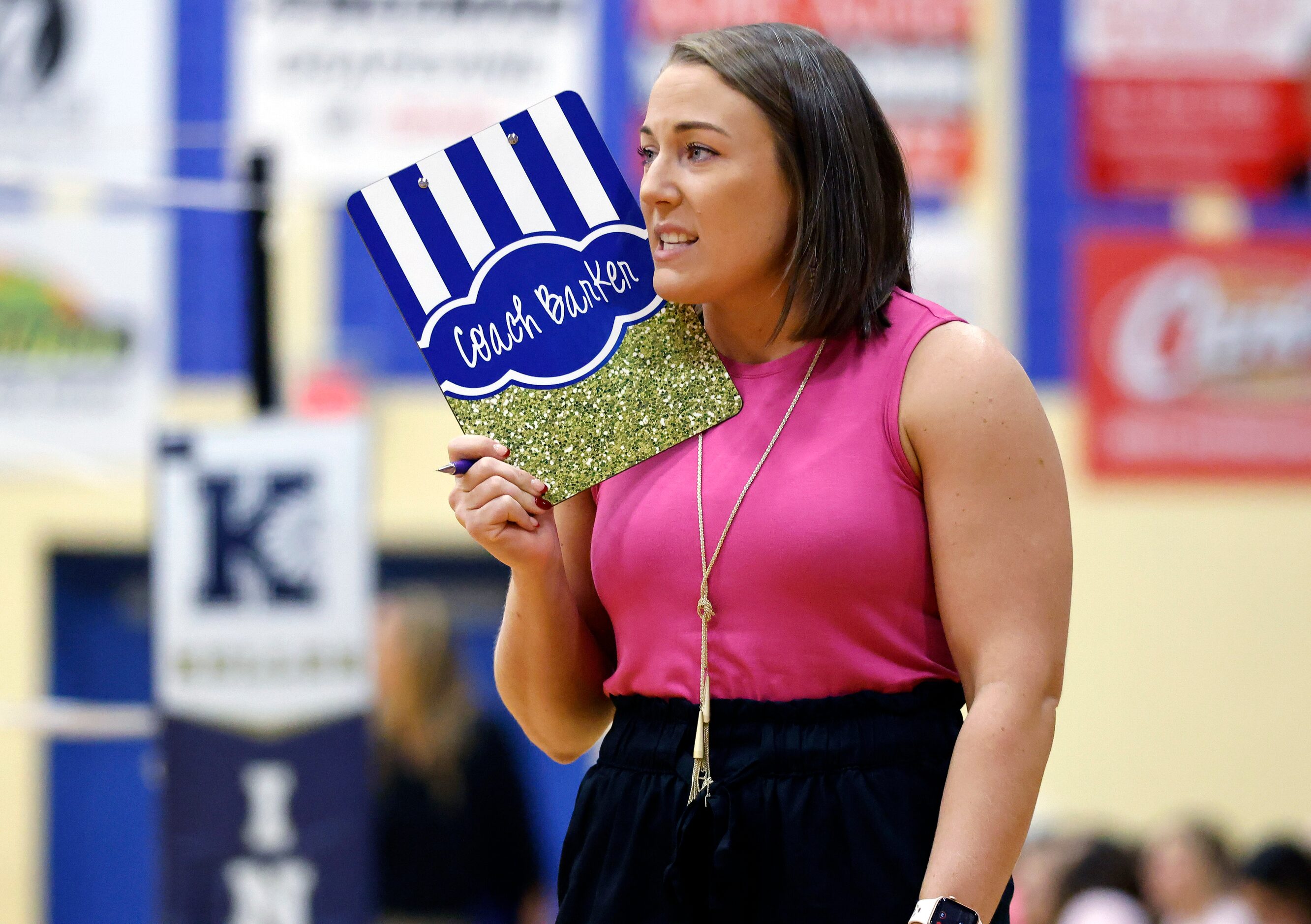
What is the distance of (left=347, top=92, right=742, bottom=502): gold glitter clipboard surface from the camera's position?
1511 mm

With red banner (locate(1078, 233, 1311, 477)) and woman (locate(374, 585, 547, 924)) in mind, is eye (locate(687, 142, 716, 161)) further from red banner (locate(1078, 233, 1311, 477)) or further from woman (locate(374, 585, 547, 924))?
red banner (locate(1078, 233, 1311, 477))

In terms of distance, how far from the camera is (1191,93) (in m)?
6.64

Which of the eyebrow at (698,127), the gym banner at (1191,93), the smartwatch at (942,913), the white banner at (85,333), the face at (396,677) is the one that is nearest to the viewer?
the smartwatch at (942,913)

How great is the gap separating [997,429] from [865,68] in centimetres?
533

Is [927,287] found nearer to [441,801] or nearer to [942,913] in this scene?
[441,801]

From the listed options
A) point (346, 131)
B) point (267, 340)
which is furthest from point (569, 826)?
point (346, 131)

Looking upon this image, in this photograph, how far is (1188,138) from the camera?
22.0 ft

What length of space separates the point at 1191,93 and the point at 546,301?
18.8 feet

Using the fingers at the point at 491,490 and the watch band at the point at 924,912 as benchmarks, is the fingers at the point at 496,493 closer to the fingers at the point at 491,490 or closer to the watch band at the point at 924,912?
the fingers at the point at 491,490

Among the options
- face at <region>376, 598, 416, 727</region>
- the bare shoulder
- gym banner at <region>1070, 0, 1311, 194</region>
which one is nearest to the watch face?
the bare shoulder

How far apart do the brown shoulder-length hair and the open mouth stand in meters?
0.09

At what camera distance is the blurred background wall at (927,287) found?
6320 millimetres

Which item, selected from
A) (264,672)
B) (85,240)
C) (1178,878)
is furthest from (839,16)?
(264,672)

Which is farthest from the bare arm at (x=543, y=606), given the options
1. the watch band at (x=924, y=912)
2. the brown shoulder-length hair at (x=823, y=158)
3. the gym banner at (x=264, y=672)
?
the gym banner at (x=264, y=672)
